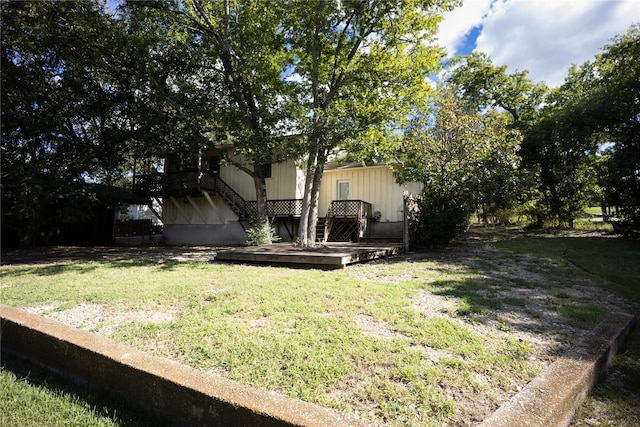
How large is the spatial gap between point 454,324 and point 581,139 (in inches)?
627

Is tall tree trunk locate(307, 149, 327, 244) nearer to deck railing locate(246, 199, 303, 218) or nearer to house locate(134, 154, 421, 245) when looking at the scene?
house locate(134, 154, 421, 245)

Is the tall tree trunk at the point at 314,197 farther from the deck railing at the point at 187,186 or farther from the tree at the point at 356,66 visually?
the deck railing at the point at 187,186

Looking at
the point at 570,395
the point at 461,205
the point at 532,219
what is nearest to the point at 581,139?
the point at 532,219

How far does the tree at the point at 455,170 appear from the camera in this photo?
991 cm

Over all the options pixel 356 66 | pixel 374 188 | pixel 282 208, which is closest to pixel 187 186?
pixel 282 208

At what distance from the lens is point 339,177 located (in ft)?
51.7

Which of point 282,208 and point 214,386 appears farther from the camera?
point 282,208

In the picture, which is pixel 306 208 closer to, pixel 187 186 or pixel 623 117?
pixel 187 186

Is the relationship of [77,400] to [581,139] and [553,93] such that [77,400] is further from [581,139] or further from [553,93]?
[553,93]

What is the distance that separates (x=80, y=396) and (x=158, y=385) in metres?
0.89

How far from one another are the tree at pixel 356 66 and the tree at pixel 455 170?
162 cm

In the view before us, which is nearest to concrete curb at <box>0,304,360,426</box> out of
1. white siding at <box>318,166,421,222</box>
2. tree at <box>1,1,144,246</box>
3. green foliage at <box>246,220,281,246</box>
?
green foliage at <box>246,220,281,246</box>

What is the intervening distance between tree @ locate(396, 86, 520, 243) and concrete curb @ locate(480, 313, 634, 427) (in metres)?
7.49

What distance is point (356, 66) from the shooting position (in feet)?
35.7
